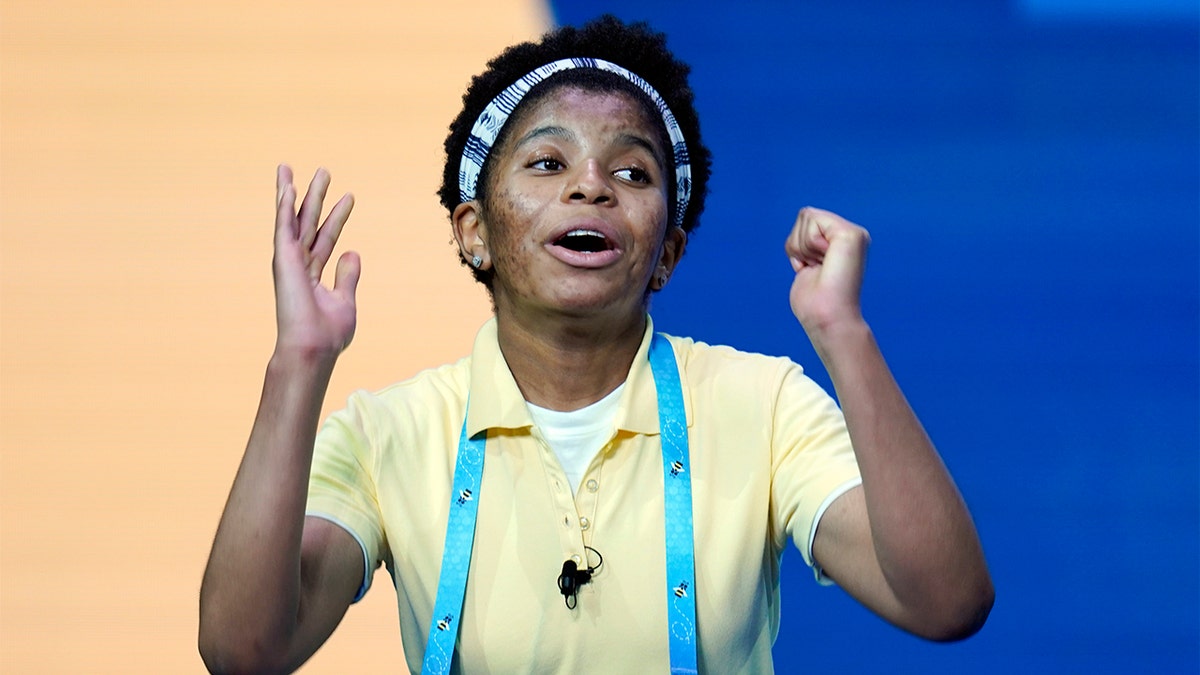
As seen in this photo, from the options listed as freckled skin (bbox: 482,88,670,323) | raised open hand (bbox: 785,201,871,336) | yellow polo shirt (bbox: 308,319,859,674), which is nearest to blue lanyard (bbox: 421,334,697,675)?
yellow polo shirt (bbox: 308,319,859,674)

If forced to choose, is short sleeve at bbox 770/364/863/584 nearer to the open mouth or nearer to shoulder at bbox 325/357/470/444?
the open mouth

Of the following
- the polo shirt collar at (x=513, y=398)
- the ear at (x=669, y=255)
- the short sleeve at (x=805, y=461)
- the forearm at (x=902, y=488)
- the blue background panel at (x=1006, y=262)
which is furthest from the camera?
the blue background panel at (x=1006, y=262)

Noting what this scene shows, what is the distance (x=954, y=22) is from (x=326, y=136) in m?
1.20

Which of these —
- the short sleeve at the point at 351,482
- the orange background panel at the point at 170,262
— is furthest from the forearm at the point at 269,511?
the orange background panel at the point at 170,262

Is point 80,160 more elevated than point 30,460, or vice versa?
point 80,160

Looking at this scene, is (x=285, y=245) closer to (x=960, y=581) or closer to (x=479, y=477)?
(x=479, y=477)

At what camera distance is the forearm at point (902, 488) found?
1.26 m

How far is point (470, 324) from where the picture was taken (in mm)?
2467

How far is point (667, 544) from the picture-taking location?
144cm

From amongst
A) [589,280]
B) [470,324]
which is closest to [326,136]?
[470,324]

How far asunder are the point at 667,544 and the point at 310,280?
18.8 inches

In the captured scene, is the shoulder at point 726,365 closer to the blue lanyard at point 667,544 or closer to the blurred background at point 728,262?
the blue lanyard at point 667,544

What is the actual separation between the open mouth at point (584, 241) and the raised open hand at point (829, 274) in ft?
0.84

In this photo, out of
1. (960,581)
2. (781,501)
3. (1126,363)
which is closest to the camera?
(960,581)
